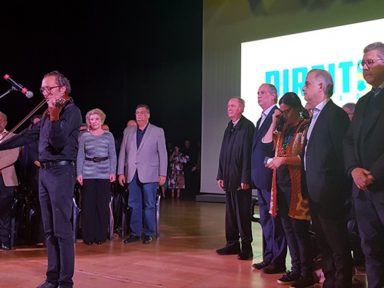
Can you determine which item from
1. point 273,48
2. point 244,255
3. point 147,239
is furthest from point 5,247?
point 273,48

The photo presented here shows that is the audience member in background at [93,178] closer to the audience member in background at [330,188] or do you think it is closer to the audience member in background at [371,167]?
the audience member in background at [330,188]

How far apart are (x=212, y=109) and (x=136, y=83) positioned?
3.91 m

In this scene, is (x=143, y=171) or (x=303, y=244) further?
(x=143, y=171)

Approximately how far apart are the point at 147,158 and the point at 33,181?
3.82 feet

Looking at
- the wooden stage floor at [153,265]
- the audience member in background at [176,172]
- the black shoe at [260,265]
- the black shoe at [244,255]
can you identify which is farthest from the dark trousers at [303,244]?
the audience member in background at [176,172]

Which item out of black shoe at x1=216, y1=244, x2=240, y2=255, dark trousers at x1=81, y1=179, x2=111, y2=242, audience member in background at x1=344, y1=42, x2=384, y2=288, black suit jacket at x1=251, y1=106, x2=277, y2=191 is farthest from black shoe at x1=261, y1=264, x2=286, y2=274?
dark trousers at x1=81, y1=179, x2=111, y2=242

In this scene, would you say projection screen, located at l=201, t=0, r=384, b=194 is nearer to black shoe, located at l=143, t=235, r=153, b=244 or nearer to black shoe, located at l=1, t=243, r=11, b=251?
black shoe, located at l=143, t=235, r=153, b=244

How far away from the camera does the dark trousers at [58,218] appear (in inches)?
106

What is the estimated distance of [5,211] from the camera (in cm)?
423

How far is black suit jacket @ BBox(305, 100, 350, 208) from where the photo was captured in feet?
8.35

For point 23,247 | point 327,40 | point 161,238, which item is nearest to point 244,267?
point 161,238

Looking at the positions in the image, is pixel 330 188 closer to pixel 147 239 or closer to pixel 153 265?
pixel 153 265

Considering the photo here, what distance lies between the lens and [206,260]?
382cm

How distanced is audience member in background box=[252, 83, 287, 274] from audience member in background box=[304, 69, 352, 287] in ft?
2.46
